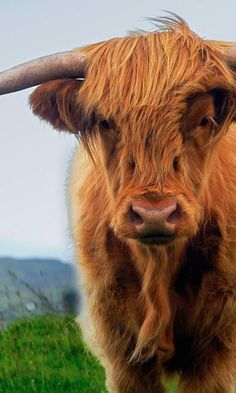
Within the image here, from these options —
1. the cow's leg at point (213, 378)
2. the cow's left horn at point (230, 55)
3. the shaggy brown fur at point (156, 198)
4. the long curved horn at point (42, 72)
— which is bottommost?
the cow's leg at point (213, 378)

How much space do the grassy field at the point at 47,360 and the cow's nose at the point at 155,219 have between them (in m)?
1.88

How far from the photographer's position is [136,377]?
25.1 feet

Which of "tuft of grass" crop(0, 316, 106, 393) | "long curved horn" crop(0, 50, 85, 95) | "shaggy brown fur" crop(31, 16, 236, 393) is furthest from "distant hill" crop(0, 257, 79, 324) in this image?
"long curved horn" crop(0, 50, 85, 95)

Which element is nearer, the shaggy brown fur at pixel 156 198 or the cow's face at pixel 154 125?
the cow's face at pixel 154 125

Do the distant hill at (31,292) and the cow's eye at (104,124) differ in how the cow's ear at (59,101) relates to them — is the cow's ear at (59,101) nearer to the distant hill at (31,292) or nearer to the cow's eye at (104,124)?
the cow's eye at (104,124)

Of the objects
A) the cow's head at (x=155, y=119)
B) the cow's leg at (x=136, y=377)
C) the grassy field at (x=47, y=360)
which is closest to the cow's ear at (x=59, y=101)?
the cow's head at (x=155, y=119)

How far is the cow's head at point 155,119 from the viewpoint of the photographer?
636 centimetres

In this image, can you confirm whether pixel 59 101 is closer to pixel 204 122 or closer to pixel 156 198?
pixel 204 122

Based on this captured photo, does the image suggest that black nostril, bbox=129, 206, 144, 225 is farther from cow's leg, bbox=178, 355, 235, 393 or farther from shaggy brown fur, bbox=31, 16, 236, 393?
cow's leg, bbox=178, 355, 235, 393

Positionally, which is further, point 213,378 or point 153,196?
point 213,378

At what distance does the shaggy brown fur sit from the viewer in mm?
6488

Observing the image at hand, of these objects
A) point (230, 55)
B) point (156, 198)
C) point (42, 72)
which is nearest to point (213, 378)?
point (156, 198)

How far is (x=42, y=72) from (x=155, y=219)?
48.4 inches

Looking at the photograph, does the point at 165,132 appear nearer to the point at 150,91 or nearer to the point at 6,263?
the point at 150,91
